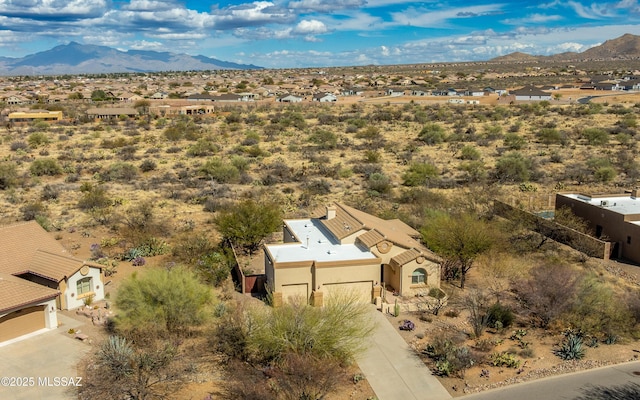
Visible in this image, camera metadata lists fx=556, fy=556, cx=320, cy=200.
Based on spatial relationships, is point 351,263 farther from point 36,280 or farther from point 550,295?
point 36,280

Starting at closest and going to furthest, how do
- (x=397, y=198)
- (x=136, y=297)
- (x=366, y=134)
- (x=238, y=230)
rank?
1. (x=136, y=297)
2. (x=238, y=230)
3. (x=397, y=198)
4. (x=366, y=134)

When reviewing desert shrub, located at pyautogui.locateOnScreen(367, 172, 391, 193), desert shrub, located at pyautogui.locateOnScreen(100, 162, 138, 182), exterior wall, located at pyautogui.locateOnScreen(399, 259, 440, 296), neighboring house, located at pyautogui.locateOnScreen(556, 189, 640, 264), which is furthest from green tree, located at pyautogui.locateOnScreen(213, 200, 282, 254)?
desert shrub, located at pyautogui.locateOnScreen(100, 162, 138, 182)

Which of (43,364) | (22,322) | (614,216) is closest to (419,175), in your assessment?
(614,216)

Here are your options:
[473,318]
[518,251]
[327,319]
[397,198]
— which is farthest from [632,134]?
[327,319]

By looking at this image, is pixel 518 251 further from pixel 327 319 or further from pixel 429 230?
pixel 327 319

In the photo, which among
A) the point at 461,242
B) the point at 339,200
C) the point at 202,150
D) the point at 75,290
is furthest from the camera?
the point at 202,150

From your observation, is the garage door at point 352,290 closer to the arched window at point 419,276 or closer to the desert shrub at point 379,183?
the arched window at point 419,276

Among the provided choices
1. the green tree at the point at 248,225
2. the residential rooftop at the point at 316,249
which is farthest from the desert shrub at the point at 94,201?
the residential rooftop at the point at 316,249

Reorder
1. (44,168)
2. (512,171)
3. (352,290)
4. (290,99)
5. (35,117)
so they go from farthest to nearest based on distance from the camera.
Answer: (290,99) < (35,117) < (44,168) < (512,171) < (352,290)
